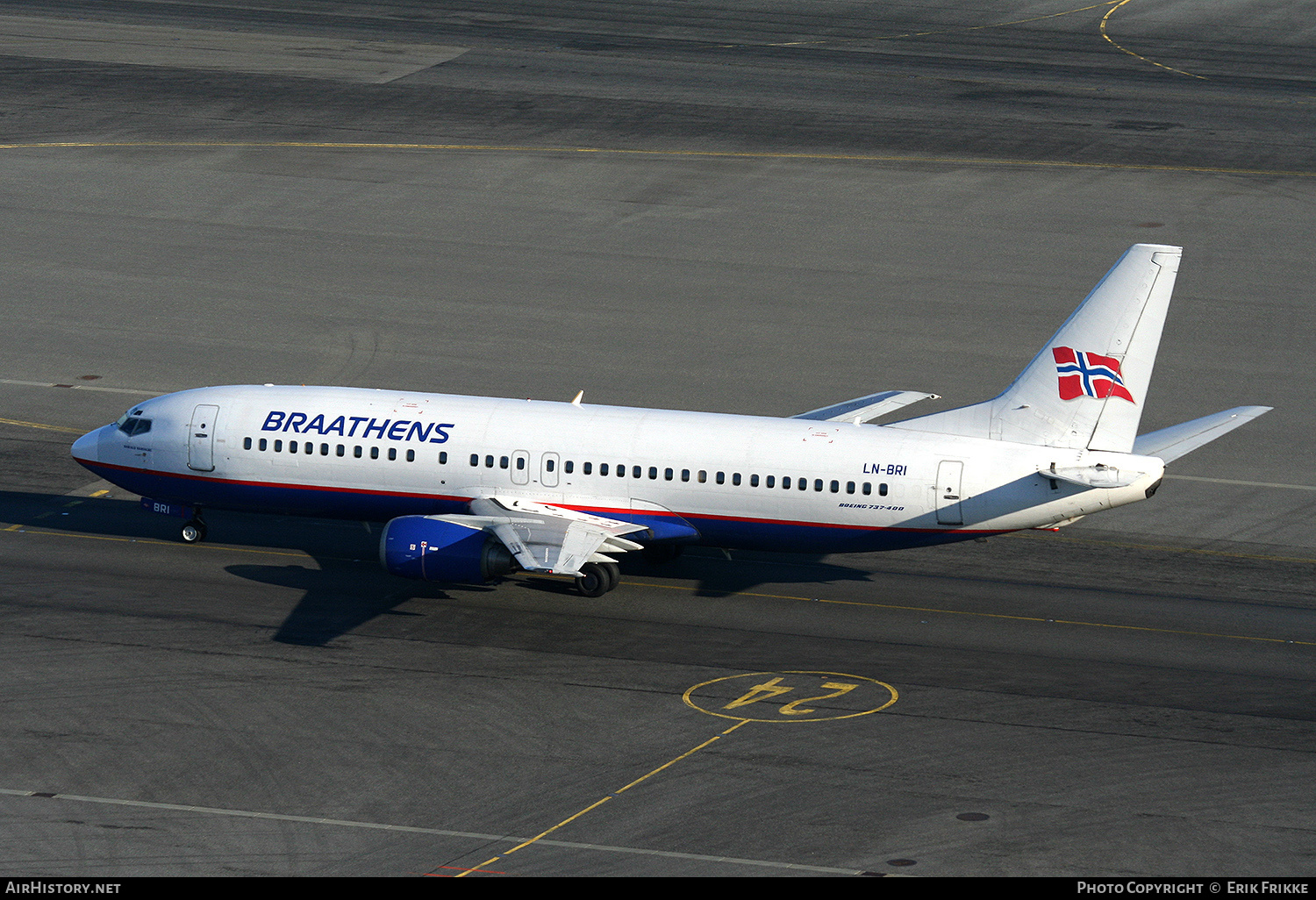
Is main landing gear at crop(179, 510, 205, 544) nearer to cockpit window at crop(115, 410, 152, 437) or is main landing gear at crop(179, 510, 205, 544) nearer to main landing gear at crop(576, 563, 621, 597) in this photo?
cockpit window at crop(115, 410, 152, 437)

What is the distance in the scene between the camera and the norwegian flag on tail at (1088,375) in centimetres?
4225

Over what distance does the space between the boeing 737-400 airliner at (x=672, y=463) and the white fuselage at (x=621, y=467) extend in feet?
0.16

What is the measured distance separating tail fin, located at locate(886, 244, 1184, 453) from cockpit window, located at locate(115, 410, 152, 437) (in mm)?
23742

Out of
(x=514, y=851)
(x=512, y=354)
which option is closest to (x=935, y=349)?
(x=512, y=354)

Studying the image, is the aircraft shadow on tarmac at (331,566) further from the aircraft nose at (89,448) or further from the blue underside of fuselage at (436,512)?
the aircraft nose at (89,448)

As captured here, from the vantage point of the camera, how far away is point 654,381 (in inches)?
2404

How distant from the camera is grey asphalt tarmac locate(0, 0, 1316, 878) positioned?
3338cm

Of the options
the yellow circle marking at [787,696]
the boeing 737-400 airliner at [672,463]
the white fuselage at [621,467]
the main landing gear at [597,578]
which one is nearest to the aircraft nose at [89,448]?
the white fuselage at [621,467]

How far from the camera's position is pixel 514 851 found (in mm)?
31281

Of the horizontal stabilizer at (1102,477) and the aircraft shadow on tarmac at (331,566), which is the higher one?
the horizontal stabilizer at (1102,477)

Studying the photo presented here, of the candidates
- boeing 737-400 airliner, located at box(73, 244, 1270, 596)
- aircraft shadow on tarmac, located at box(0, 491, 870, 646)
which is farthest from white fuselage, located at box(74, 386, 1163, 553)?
aircraft shadow on tarmac, located at box(0, 491, 870, 646)

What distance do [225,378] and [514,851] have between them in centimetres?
3345

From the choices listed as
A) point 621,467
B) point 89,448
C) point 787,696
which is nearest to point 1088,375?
point 787,696

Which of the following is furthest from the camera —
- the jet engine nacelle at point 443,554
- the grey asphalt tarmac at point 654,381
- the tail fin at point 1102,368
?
the tail fin at point 1102,368
